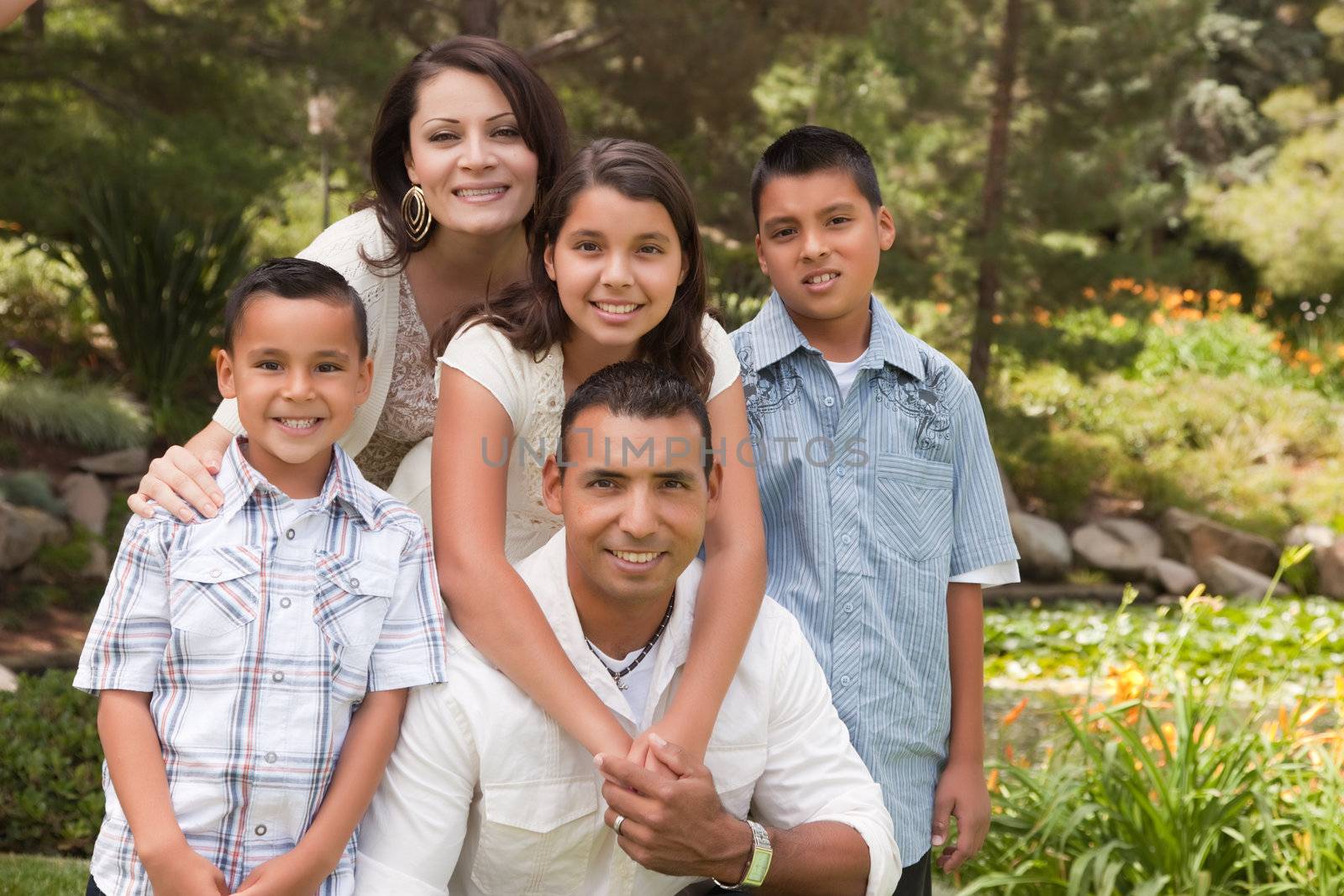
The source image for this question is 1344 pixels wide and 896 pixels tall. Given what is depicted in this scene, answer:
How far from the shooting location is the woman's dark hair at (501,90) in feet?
7.87

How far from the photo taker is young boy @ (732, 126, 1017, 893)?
2430 mm

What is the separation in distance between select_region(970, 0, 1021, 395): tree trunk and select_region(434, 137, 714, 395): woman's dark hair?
6824mm

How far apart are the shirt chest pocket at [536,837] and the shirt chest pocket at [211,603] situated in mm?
426

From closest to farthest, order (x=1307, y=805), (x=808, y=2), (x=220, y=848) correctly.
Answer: (x=220, y=848)
(x=1307, y=805)
(x=808, y=2)

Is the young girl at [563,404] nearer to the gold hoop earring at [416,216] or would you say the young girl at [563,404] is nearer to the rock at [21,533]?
the gold hoop earring at [416,216]

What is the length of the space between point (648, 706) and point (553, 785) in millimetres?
191

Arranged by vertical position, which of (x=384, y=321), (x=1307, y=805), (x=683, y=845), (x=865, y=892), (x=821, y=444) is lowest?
(x=1307, y=805)

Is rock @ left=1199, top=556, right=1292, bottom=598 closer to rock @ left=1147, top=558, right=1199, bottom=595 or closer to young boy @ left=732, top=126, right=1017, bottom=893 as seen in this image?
rock @ left=1147, top=558, right=1199, bottom=595

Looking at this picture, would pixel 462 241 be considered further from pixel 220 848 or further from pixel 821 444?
pixel 220 848

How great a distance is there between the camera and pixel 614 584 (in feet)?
6.64

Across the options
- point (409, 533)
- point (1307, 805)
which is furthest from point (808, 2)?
point (409, 533)

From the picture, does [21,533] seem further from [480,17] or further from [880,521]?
[880,521]

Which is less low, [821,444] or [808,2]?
[808,2]

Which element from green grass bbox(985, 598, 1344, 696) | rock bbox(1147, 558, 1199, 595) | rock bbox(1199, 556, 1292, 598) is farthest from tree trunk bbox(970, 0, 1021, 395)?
rock bbox(1199, 556, 1292, 598)
